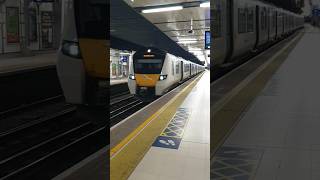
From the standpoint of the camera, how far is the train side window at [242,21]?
33.6 ft

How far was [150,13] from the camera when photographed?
1.86 m

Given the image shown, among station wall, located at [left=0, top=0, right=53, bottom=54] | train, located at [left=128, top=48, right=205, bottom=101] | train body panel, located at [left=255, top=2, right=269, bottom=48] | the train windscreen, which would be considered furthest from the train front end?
station wall, located at [left=0, top=0, right=53, bottom=54]

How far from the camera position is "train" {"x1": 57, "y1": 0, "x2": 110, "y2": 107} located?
315cm

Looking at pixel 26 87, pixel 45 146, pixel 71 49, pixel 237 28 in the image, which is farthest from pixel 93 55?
pixel 26 87

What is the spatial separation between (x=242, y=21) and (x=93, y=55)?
799cm

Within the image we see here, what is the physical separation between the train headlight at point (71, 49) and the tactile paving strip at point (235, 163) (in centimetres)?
156

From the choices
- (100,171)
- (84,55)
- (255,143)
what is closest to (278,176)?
(255,143)

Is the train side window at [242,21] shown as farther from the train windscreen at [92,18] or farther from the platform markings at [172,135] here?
the platform markings at [172,135]

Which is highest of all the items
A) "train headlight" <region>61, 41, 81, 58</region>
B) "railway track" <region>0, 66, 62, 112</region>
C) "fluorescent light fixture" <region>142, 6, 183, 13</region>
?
"fluorescent light fixture" <region>142, 6, 183, 13</region>

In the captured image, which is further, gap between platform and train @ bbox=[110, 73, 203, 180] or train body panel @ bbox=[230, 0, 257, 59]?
train body panel @ bbox=[230, 0, 257, 59]

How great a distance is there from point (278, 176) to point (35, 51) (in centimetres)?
2113

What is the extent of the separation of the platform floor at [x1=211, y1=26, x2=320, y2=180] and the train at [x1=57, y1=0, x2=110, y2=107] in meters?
1.22

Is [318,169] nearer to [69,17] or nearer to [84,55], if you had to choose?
[84,55]

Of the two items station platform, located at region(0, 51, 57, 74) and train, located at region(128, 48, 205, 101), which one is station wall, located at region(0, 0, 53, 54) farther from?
train, located at region(128, 48, 205, 101)
